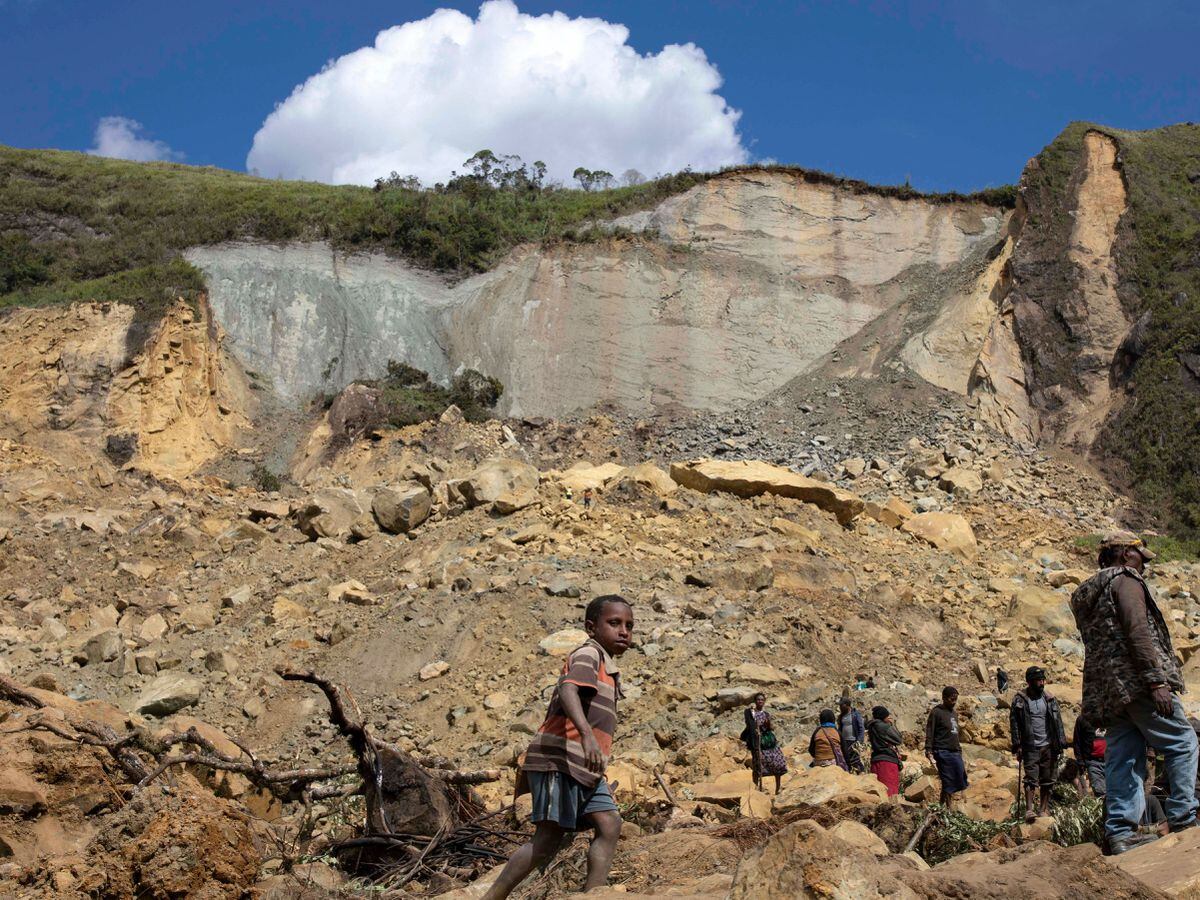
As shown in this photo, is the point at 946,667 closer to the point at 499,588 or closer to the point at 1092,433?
the point at 499,588

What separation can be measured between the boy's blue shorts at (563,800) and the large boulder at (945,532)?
1241cm

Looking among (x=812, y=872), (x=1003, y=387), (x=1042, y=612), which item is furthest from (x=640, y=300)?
(x=812, y=872)

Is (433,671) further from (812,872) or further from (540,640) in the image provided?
(812,872)

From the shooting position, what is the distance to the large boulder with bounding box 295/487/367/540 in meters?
15.5

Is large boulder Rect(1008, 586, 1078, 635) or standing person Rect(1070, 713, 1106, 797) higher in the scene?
large boulder Rect(1008, 586, 1078, 635)

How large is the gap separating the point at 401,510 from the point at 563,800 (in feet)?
37.9

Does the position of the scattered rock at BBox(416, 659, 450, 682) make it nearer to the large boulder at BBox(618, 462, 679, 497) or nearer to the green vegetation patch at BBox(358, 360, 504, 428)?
the large boulder at BBox(618, 462, 679, 497)

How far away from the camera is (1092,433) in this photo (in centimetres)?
2264

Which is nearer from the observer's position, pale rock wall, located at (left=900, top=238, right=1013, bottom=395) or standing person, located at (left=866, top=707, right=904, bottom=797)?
standing person, located at (left=866, top=707, right=904, bottom=797)

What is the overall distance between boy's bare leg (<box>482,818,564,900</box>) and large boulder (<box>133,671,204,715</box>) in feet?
24.3

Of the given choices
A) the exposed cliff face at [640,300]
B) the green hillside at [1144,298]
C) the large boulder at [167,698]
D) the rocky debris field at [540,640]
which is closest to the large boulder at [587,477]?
the rocky debris field at [540,640]

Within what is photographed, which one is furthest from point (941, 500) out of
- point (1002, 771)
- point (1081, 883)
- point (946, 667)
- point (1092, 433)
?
point (1081, 883)

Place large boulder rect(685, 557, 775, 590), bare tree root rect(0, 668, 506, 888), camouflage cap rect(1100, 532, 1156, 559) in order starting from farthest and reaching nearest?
large boulder rect(685, 557, 775, 590)
bare tree root rect(0, 668, 506, 888)
camouflage cap rect(1100, 532, 1156, 559)

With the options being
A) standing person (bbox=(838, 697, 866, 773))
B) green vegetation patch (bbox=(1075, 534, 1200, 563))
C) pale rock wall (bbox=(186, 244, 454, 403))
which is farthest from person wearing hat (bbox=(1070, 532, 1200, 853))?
pale rock wall (bbox=(186, 244, 454, 403))
